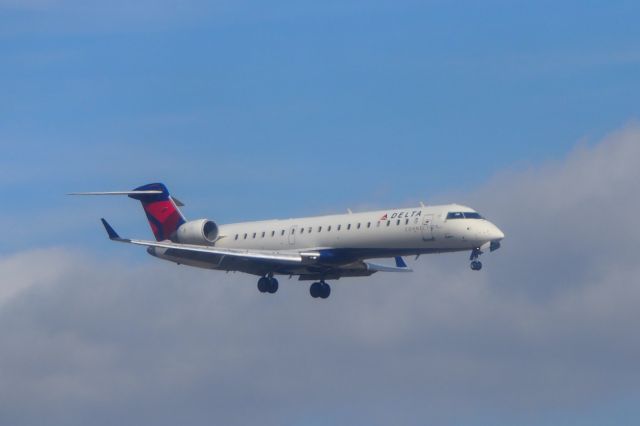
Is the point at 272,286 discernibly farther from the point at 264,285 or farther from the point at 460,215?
the point at 460,215

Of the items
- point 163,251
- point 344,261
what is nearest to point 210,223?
point 163,251

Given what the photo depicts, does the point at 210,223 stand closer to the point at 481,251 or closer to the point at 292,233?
the point at 292,233

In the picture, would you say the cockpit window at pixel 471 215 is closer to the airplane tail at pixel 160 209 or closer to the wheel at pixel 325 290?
the wheel at pixel 325 290

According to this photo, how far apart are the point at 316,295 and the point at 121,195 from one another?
37.3 feet

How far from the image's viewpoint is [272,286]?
84.1 metres

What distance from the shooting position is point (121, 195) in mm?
88562

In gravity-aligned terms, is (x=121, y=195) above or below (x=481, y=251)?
above

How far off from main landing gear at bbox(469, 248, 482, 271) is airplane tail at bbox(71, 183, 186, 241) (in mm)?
16832

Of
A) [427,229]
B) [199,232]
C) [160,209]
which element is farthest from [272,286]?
[427,229]

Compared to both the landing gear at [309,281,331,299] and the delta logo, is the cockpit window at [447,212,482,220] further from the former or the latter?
the landing gear at [309,281,331,299]

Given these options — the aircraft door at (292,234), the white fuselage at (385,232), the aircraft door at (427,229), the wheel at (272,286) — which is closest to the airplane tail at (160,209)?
the white fuselage at (385,232)

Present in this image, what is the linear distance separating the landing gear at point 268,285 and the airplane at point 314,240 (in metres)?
0.01

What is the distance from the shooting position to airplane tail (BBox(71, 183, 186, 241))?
87438mm

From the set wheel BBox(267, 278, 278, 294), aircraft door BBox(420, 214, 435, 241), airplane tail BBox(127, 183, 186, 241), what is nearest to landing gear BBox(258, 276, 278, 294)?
wheel BBox(267, 278, 278, 294)
